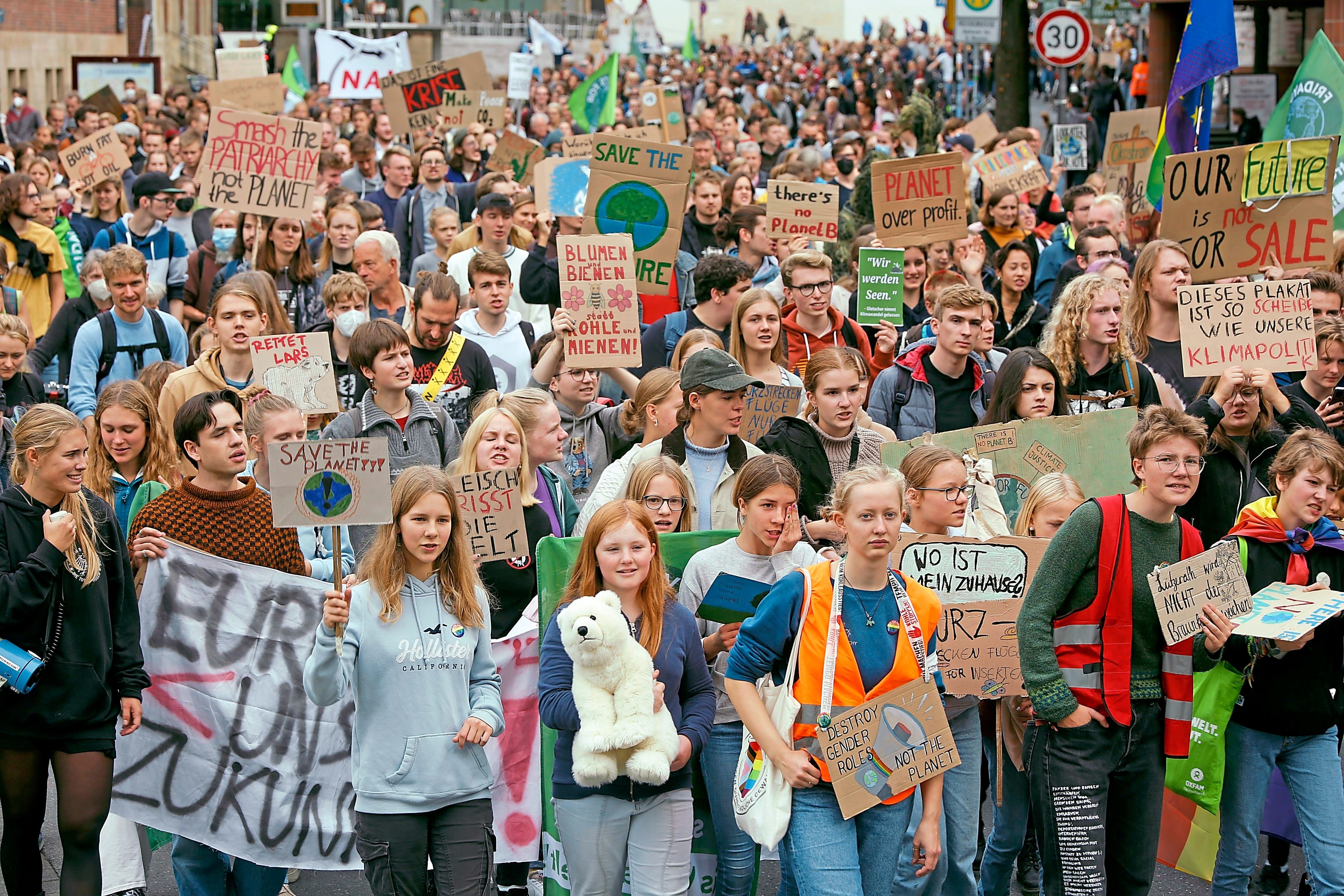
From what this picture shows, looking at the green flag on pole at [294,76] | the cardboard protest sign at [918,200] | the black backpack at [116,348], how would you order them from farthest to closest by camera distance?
the green flag on pole at [294,76]
the cardboard protest sign at [918,200]
the black backpack at [116,348]

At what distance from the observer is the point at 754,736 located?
4473 mm

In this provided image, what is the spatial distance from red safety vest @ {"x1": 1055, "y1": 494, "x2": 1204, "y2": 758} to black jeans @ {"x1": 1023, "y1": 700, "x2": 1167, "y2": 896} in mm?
58

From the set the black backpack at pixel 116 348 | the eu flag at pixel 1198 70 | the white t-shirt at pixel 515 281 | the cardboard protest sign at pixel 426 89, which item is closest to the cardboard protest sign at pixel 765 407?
the black backpack at pixel 116 348

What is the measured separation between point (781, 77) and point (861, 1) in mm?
57914

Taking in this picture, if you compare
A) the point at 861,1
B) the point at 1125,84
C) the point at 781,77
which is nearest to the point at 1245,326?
the point at 1125,84

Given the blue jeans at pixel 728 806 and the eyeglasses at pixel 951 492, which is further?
the eyeglasses at pixel 951 492

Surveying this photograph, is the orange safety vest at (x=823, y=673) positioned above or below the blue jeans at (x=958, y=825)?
above

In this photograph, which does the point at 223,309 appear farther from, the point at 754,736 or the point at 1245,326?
the point at 1245,326

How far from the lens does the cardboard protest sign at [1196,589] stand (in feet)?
15.1

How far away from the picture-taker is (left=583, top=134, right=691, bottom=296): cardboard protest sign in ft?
30.0

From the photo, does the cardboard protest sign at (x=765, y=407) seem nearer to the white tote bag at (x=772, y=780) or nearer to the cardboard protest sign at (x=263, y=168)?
the white tote bag at (x=772, y=780)

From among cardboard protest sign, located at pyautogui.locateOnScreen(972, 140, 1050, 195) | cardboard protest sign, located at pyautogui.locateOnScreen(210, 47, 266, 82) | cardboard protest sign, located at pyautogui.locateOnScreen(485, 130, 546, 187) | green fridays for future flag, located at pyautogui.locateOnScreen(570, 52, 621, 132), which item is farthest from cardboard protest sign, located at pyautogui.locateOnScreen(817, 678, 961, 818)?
green fridays for future flag, located at pyautogui.locateOnScreen(570, 52, 621, 132)

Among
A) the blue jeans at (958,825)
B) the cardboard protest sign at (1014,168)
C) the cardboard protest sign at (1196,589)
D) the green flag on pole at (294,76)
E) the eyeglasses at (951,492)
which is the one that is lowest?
the blue jeans at (958,825)

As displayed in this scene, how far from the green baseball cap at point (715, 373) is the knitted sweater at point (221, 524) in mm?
1544
